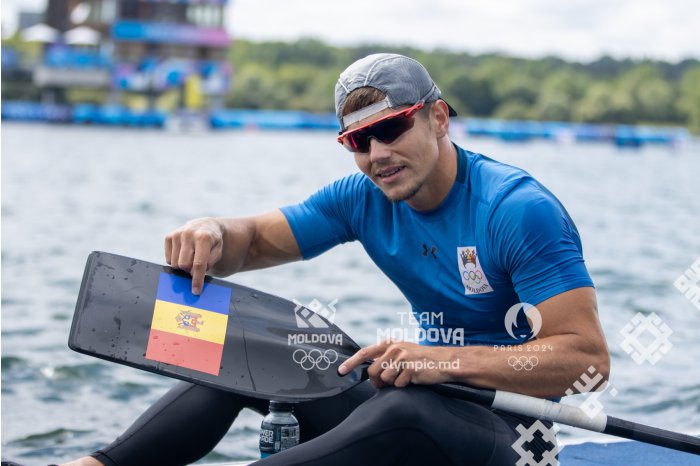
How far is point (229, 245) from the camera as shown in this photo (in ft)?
11.2

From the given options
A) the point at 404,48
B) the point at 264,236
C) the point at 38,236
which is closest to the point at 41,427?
the point at 264,236

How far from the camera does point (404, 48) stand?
8350cm

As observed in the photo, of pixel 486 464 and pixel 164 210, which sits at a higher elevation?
pixel 486 464

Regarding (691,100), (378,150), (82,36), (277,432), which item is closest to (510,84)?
(691,100)

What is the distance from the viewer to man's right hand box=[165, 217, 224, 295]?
3211mm

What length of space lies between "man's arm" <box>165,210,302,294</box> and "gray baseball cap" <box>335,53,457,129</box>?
0.60 m

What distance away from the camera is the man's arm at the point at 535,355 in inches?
107

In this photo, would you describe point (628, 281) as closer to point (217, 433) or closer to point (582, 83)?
point (217, 433)

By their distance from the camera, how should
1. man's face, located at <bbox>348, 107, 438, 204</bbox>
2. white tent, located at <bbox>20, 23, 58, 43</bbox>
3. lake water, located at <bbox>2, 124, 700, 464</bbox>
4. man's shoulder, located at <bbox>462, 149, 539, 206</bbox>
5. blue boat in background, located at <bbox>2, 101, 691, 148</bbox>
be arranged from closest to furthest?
man's shoulder, located at <bbox>462, 149, 539, 206</bbox> < man's face, located at <bbox>348, 107, 438, 204</bbox> < lake water, located at <bbox>2, 124, 700, 464</bbox> < blue boat in background, located at <bbox>2, 101, 691, 148</bbox> < white tent, located at <bbox>20, 23, 58, 43</bbox>

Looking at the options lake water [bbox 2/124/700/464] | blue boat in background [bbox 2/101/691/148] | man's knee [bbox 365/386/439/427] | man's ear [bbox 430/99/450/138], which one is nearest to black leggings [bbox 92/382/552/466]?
man's knee [bbox 365/386/439/427]

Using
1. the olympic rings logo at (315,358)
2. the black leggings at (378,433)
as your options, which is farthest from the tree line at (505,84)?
the black leggings at (378,433)

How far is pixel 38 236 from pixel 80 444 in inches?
431

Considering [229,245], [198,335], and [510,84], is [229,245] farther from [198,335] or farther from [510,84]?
[510,84]

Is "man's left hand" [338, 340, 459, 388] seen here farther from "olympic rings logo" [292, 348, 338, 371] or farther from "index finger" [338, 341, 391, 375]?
"olympic rings logo" [292, 348, 338, 371]
